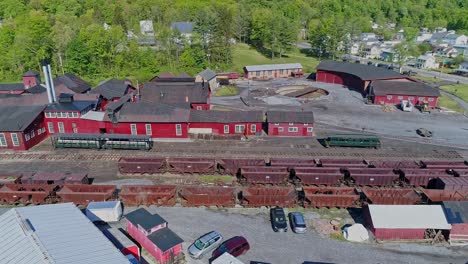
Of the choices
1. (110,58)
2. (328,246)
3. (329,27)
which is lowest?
(328,246)

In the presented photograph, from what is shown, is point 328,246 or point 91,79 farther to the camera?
point 91,79

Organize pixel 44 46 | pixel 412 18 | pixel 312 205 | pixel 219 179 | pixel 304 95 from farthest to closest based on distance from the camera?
pixel 412 18, pixel 44 46, pixel 304 95, pixel 219 179, pixel 312 205

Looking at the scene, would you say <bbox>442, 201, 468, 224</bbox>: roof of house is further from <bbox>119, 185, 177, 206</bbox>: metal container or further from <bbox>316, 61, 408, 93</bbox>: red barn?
<bbox>316, 61, 408, 93</bbox>: red barn

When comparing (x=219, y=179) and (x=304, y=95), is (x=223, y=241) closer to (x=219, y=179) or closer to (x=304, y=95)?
(x=219, y=179)

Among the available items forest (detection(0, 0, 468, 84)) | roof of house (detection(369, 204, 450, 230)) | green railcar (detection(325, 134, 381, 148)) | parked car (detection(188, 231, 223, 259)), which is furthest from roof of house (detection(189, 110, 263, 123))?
forest (detection(0, 0, 468, 84))

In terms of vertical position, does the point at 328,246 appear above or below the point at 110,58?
below

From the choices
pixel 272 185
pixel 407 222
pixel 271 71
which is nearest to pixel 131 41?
pixel 271 71

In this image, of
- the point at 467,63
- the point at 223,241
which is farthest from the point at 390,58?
the point at 223,241

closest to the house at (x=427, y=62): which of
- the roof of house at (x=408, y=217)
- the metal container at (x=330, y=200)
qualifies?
the metal container at (x=330, y=200)
